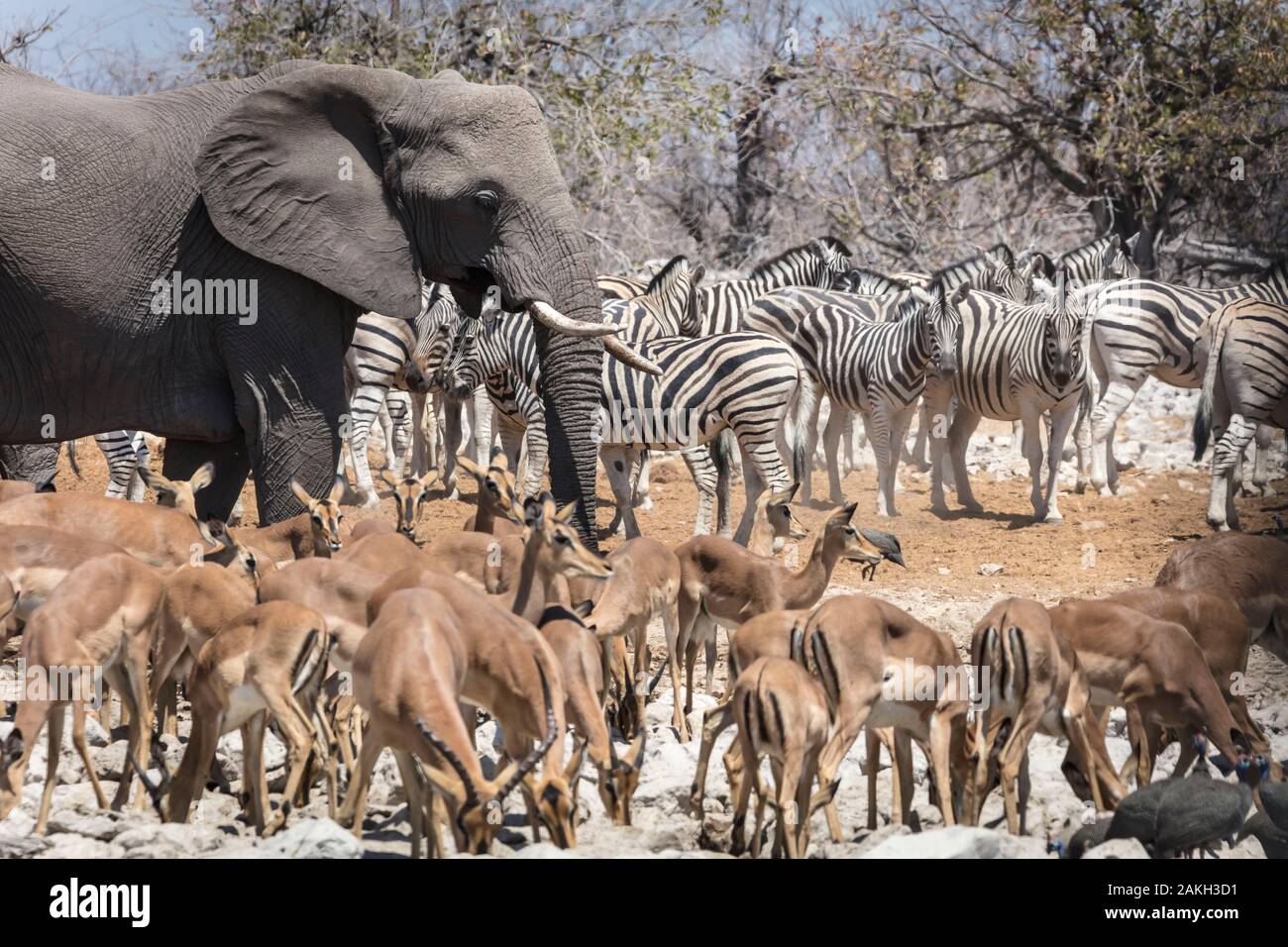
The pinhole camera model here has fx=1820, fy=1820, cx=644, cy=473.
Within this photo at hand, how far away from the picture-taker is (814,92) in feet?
83.9

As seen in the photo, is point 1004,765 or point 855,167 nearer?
point 1004,765

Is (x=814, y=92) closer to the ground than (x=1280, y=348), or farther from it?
farther from it

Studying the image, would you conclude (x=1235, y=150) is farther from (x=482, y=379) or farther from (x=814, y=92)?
(x=482, y=379)

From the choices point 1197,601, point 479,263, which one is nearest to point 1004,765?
point 1197,601

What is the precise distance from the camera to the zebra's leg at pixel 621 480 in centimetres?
1386

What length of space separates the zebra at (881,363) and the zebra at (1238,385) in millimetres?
2259

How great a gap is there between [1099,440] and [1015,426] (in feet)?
9.73

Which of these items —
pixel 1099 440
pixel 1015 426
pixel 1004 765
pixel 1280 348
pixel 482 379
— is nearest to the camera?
pixel 1004 765

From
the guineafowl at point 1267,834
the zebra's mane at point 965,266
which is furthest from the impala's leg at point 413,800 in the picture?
the zebra's mane at point 965,266

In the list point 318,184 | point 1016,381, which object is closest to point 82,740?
point 318,184

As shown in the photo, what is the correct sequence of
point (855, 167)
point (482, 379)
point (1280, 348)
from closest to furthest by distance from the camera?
point (1280, 348)
point (482, 379)
point (855, 167)

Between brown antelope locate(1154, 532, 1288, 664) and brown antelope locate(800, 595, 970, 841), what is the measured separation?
2109 millimetres

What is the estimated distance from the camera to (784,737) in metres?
6.46
